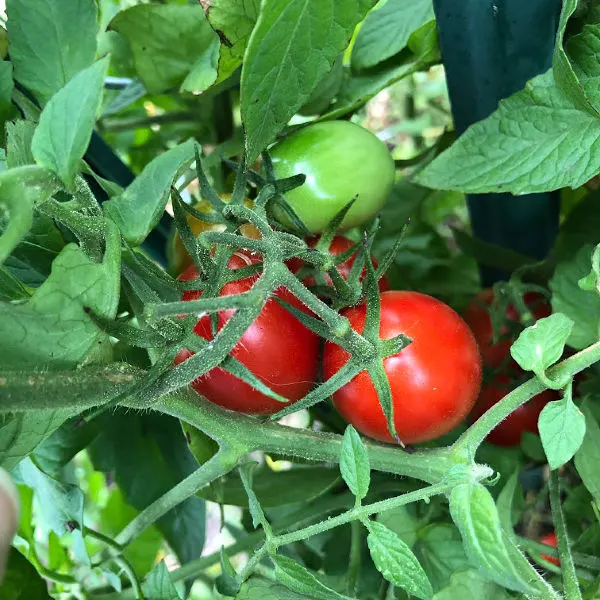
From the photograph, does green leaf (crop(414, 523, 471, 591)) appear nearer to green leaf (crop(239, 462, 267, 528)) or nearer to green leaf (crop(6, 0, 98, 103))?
green leaf (crop(239, 462, 267, 528))

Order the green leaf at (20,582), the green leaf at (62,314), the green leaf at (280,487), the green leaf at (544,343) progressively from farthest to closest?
the green leaf at (280,487) → the green leaf at (20,582) → the green leaf at (544,343) → the green leaf at (62,314)

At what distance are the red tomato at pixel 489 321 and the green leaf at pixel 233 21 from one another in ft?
1.13

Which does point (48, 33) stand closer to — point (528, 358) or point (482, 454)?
point (528, 358)

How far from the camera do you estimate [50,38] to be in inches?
18.3

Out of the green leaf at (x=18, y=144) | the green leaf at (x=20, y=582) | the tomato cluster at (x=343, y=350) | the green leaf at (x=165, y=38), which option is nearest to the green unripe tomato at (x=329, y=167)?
the tomato cluster at (x=343, y=350)

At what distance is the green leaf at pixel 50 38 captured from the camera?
461 millimetres

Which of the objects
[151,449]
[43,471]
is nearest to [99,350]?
[43,471]

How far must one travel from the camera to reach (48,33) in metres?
0.47

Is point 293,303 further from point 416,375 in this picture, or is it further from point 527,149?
point 527,149

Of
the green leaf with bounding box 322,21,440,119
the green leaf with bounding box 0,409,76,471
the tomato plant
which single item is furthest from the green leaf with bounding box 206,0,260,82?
the green leaf with bounding box 0,409,76,471

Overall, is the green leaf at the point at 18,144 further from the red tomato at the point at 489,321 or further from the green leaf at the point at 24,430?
the red tomato at the point at 489,321

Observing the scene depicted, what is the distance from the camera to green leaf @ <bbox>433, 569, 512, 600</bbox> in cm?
46

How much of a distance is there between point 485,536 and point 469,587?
144 millimetres

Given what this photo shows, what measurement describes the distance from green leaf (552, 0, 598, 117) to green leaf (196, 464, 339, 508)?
0.36 metres
